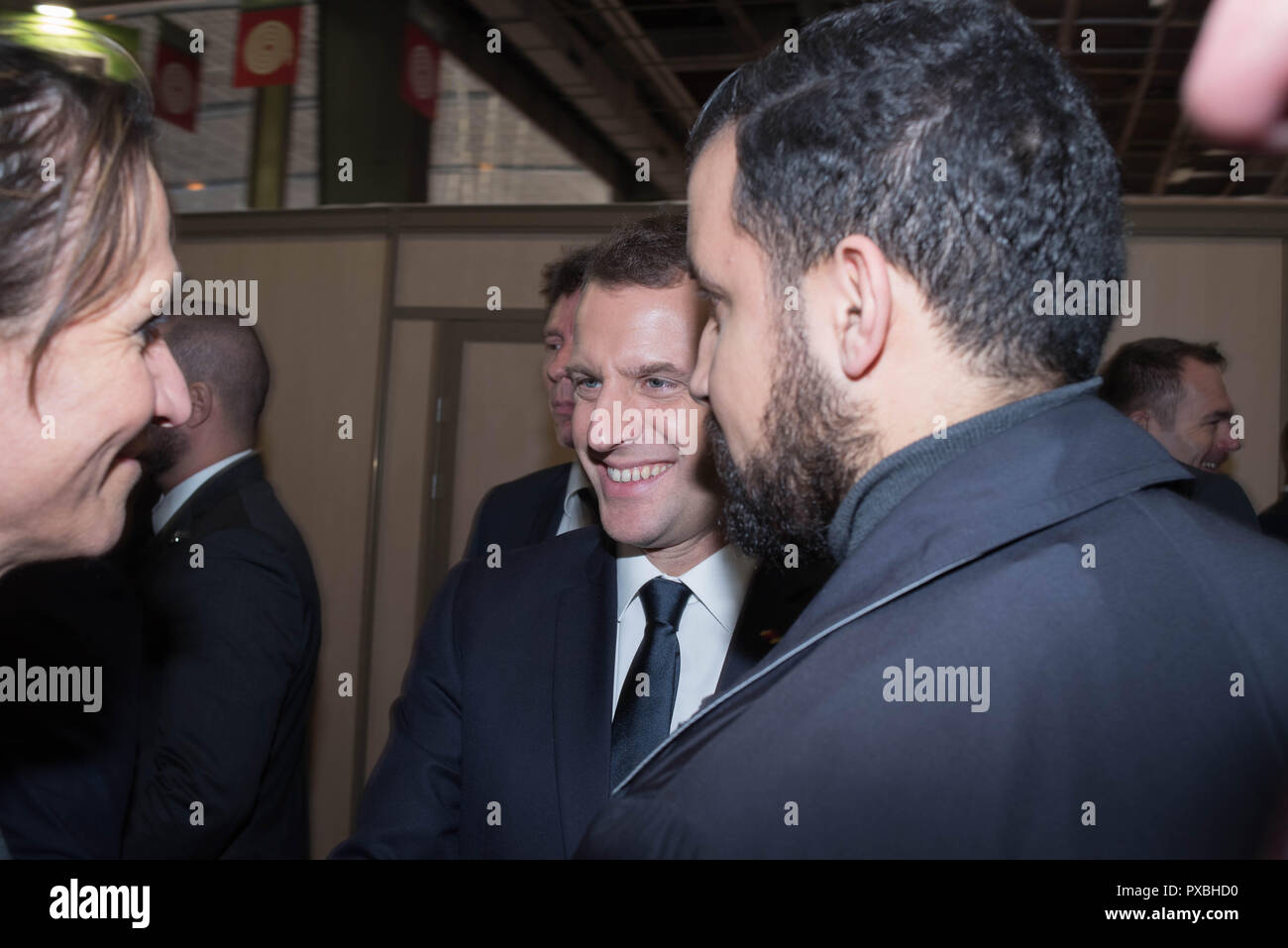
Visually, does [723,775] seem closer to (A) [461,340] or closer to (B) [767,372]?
(B) [767,372]

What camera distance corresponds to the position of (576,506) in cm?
280

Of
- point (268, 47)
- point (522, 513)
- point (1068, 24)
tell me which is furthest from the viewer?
point (268, 47)

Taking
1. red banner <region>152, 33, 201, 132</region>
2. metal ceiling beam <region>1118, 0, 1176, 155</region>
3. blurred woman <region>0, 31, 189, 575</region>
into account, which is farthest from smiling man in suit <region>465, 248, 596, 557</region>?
red banner <region>152, 33, 201, 132</region>

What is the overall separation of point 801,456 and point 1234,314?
12.6 ft

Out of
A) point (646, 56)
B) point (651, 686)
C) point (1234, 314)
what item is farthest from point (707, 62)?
point (651, 686)

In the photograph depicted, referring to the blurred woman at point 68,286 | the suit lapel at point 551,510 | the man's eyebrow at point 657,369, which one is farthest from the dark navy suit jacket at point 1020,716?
the suit lapel at point 551,510

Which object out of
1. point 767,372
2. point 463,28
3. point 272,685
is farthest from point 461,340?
point 767,372

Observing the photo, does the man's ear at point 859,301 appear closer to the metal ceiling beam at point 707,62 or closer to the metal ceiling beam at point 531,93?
the metal ceiling beam at point 707,62

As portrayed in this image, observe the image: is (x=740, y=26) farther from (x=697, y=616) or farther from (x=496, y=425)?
(x=697, y=616)

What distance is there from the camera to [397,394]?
4.57m

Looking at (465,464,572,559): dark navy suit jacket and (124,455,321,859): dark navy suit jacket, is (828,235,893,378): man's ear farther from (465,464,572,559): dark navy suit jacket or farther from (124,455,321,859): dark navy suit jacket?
(465,464,572,559): dark navy suit jacket

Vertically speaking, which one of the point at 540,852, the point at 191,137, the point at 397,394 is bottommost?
the point at 540,852

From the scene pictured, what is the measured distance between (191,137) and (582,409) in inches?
145
